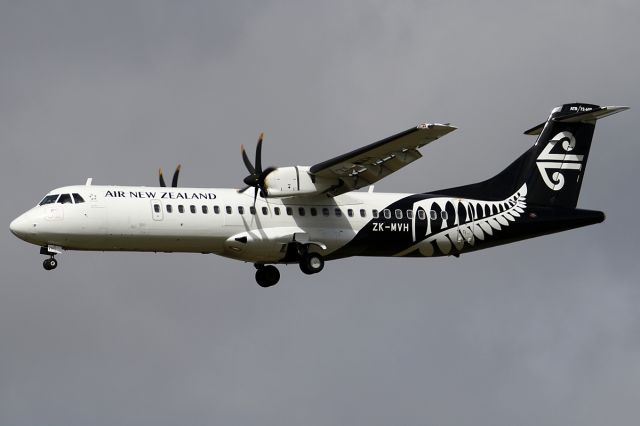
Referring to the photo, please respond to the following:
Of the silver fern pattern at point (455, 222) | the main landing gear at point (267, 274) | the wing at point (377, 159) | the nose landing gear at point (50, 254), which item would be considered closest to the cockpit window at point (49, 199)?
the nose landing gear at point (50, 254)

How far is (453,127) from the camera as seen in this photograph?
30766 millimetres

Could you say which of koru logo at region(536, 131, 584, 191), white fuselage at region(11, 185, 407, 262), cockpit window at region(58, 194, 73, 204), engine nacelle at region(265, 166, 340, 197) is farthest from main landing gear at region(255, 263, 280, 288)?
koru logo at region(536, 131, 584, 191)

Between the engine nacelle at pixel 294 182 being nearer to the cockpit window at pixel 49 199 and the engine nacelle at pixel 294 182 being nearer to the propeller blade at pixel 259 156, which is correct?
the propeller blade at pixel 259 156

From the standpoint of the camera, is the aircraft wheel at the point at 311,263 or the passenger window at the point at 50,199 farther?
the aircraft wheel at the point at 311,263

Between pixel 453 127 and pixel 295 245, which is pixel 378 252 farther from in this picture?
pixel 453 127

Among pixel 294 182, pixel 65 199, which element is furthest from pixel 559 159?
pixel 65 199

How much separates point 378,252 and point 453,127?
223 inches

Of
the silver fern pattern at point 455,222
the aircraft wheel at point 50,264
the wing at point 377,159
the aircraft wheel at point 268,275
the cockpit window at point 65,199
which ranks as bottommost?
the aircraft wheel at point 268,275

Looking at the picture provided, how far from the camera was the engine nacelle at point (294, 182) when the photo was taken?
3322 cm

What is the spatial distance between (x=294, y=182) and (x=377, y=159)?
214 cm

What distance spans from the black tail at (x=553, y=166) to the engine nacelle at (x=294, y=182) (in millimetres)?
4161

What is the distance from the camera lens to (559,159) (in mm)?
37250

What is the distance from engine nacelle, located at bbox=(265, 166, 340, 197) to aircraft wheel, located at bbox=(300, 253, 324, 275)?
1.66 m

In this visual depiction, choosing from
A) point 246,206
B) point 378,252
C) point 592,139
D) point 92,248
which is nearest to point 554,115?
point 592,139
